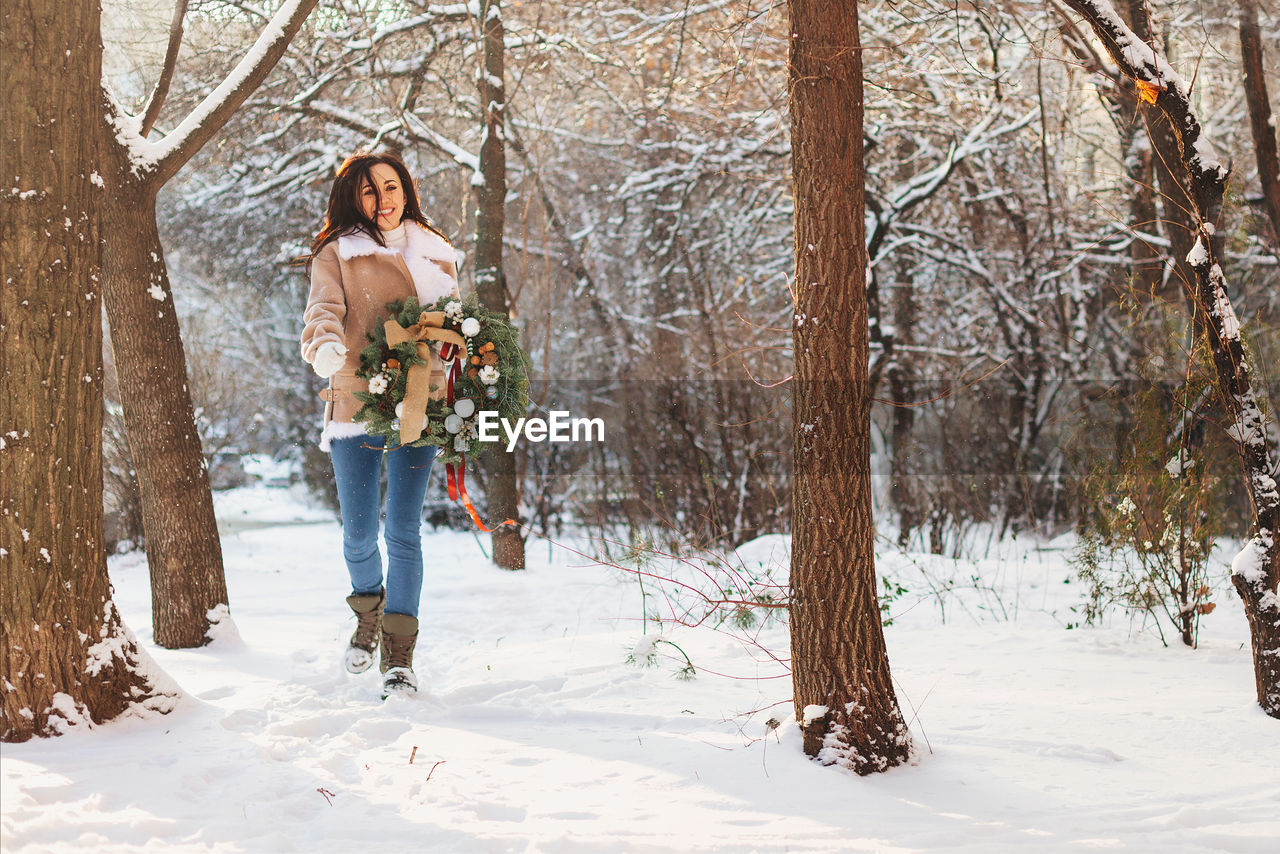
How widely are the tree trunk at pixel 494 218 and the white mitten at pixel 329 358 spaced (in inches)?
132

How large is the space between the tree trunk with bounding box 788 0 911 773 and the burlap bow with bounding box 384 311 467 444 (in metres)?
1.34

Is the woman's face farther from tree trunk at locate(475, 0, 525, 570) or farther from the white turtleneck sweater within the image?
tree trunk at locate(475, 0, 525, 570)

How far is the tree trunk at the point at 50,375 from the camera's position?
2.62 metres

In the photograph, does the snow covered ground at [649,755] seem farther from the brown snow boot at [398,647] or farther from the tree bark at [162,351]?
the tree bark at [162,351]

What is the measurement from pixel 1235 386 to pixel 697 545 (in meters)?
2.65

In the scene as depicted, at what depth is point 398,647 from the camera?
3.61 m

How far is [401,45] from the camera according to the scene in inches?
310

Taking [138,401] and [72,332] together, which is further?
[138,401]

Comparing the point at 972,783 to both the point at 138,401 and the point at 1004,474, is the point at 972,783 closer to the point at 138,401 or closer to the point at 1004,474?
the point at 138,401

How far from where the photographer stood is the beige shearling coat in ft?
11.4

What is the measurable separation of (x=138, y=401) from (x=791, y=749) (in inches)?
127

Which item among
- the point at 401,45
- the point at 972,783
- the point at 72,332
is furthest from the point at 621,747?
the point at 401,45

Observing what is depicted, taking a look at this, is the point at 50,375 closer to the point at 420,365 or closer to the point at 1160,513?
the point at 420,365

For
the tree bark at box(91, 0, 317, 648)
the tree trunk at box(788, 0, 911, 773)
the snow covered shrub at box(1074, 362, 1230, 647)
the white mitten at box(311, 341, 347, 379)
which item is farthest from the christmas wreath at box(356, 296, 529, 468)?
the snow covered shrub at box(1074, 362, 1230, 647)
